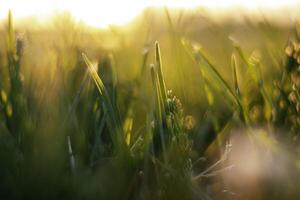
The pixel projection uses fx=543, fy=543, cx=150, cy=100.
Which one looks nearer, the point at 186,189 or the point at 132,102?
the point at 186,189

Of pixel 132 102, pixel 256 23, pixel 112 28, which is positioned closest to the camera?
pixel 132 102

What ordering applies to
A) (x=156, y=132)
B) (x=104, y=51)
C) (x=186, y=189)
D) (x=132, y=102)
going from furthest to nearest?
(x=104, y=51)
(x=132, y=102)
(x=156, y=132)
(x=186, y=189)

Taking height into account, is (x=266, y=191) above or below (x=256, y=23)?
below

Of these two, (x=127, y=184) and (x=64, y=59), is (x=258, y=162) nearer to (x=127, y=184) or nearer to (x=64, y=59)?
(x=127, y=184)

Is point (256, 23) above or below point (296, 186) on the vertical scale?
above

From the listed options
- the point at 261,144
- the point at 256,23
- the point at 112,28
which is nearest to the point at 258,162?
the point at 261,144

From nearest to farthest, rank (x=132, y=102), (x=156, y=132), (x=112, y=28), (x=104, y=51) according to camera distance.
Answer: (x=156, y=132) < (x=132, y=102) < (x=112, y=28) < (x=104, y=51)

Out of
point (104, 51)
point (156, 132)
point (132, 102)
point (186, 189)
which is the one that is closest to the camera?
point (186, 189)

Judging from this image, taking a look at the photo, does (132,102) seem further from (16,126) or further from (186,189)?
(186,189)

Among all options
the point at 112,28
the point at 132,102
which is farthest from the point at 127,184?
the point at 112,28
